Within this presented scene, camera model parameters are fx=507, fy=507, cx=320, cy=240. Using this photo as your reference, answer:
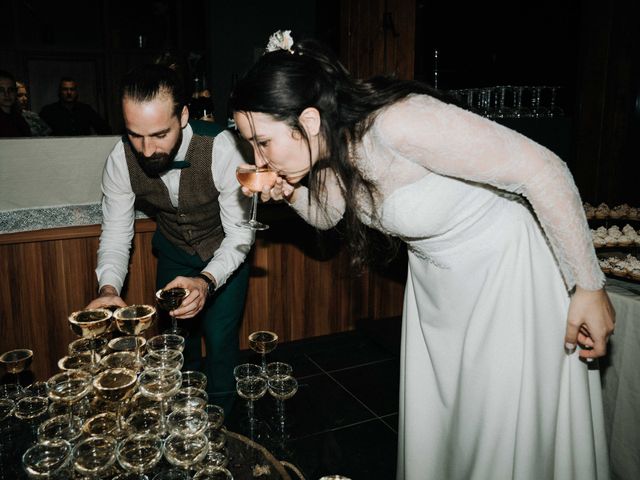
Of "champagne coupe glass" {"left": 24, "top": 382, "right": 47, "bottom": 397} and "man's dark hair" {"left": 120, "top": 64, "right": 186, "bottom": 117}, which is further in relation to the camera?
"man's dark hair" {"left": 120, "top": 64, "right": 186, "bottom": 117}

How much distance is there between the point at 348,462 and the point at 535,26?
4659 mm

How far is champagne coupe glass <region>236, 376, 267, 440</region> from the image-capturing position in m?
1.68

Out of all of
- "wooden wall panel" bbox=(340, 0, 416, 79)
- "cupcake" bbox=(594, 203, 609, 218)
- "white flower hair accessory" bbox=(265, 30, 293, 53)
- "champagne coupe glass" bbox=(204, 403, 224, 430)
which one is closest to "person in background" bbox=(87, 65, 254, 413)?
"champagne coupe glass" bbox=(204, 403, 224, 430)

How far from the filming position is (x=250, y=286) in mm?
3459

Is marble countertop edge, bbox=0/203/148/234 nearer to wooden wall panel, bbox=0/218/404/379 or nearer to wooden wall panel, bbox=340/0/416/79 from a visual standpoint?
wooden wall panel, bbox=0/218/404/379

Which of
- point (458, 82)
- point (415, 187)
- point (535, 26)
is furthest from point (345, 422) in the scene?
point (458, 82)

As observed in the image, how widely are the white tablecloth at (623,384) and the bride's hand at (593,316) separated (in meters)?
0.63

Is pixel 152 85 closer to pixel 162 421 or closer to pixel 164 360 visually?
pixel 164 360

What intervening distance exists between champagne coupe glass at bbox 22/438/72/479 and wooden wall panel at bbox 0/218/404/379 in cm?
147

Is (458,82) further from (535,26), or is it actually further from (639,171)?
(639,171)

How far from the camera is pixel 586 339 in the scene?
1.47 m

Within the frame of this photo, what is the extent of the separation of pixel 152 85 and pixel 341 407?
85.3 inches

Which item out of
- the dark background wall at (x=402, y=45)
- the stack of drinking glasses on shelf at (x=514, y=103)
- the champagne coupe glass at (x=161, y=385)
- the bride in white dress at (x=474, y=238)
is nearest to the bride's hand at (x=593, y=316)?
the bride in white dress at (x=474, y=238)

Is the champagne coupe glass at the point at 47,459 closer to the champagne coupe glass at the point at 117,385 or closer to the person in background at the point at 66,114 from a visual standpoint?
the champagne coupe glass at the point at 117,385
